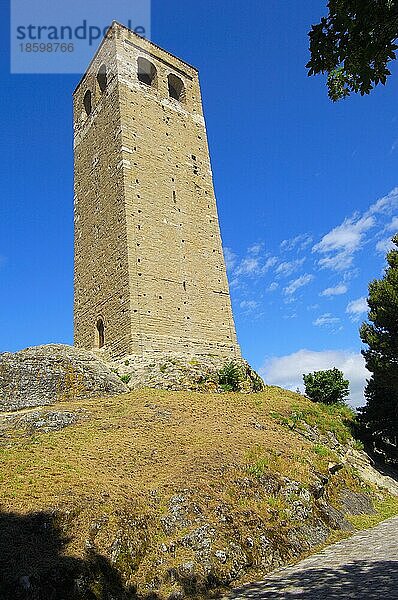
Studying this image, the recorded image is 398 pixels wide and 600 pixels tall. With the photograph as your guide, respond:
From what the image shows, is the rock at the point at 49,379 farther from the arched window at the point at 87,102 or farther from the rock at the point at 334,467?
the arched window at the point at 87,102

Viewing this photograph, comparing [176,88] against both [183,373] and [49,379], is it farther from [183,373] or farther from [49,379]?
[49,379]

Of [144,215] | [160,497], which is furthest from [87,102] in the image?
[160,497]

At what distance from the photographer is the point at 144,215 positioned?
21.7 metres

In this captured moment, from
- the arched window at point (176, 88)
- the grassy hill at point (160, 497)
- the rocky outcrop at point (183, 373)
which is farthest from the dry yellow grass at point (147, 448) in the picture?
the arched window at point (176, 88)

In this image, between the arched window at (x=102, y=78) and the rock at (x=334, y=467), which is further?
the arched window at (x=102, y=78)

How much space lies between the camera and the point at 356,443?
61.7 feet

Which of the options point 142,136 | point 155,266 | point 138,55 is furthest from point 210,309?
point 138,55

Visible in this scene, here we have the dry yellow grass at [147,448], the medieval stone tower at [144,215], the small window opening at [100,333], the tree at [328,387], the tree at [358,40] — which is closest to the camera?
the tree at [358,40]

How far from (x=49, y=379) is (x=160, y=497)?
31.3ft

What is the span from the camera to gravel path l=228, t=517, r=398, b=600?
21.1 ft

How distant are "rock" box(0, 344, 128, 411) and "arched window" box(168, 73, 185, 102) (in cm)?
1744

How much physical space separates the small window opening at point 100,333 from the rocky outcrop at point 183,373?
2344mm

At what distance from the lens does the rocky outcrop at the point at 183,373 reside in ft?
59.9

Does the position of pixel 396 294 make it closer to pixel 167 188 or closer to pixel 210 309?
pixel 210 309
